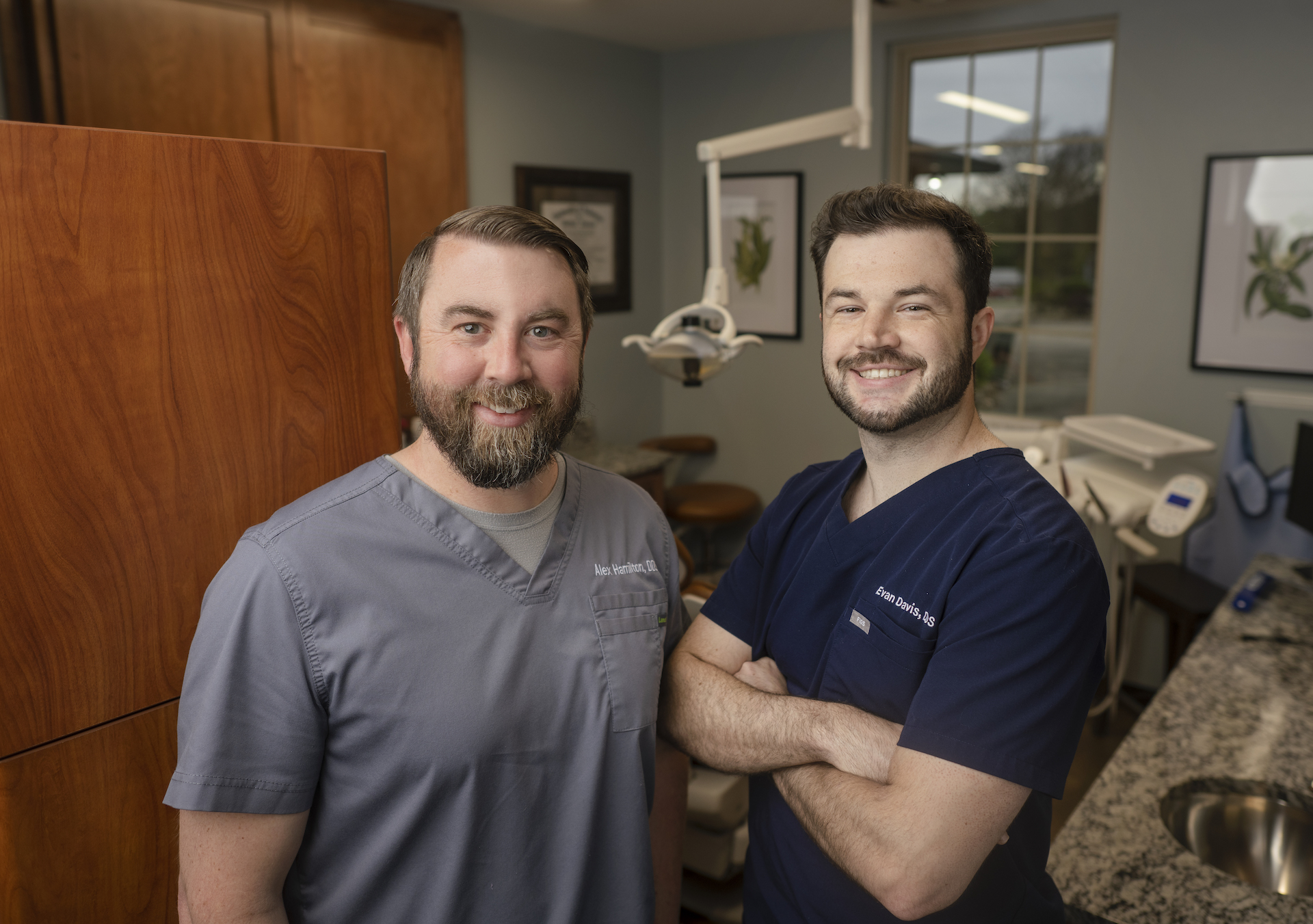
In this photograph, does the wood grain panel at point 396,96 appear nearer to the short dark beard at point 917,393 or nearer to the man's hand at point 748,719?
the man's hand at point 748,719

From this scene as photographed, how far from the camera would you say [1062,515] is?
3.62 feet

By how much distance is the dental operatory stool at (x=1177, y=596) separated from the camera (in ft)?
10.8

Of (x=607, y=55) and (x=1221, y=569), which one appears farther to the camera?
(x=607, y=55)

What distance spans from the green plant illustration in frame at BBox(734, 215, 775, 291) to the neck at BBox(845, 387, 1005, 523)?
334 centimetres

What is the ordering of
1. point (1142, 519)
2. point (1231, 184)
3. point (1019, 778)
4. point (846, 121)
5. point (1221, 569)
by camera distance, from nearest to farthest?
1. point (1019, 778)
2. point (846, 121)
3. point (1142, 519)
4. point (1231, 184)
5. point (1221, 569)

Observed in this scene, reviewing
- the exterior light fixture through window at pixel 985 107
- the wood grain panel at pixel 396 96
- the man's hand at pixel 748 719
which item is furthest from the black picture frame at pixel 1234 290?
the man's hand at pixel 748 719

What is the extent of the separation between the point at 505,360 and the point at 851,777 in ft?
2.11

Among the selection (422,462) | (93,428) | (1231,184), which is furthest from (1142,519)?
(93,428)

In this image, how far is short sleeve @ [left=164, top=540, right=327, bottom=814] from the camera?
1.01 metres

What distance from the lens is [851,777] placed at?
3.67 ft

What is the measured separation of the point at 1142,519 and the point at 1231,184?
1.32m

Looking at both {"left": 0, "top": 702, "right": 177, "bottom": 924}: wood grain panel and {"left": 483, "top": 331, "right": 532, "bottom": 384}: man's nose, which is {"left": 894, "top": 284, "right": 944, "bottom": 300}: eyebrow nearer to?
{"left": 483, "top": 331, "right": 532, "bottom": 384}: man's nose

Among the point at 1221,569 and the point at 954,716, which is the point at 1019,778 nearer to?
the point at 954,716

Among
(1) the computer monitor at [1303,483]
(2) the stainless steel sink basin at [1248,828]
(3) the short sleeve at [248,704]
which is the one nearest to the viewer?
(3) the short sleeve at [248,704]
